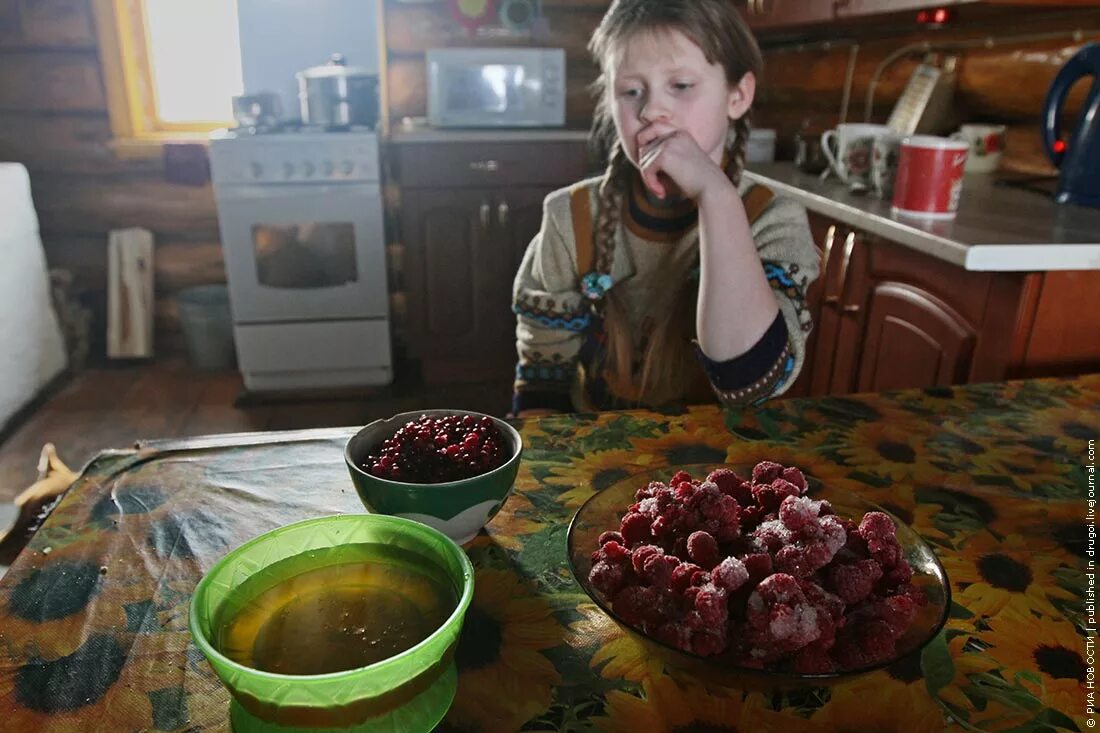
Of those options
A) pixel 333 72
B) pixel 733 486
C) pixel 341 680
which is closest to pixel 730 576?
→ pixel 733 486

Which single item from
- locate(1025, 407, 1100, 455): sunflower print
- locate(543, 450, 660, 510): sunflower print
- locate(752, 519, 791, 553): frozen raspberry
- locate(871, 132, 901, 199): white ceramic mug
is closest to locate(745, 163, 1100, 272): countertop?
locate(871, 132, 901, 199): white ceramic mug

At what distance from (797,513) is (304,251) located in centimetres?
261

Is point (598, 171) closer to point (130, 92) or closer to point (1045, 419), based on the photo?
point (130, 92)

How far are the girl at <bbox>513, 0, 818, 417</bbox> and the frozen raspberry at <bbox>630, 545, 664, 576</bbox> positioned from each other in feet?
1.71

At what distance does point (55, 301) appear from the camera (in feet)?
10.1

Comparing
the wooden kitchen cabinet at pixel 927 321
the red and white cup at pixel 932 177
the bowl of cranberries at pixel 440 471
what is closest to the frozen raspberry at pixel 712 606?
the bowl of cranberries at pixel 440 471

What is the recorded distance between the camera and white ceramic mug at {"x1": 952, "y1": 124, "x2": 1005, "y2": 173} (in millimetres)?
2027

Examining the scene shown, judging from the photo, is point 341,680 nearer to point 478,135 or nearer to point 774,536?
point 774,536

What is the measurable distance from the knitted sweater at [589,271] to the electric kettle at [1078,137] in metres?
0.82

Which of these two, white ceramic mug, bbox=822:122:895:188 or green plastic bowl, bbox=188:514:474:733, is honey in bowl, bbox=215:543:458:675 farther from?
white ceramic mug, bbox=822:122:895:188

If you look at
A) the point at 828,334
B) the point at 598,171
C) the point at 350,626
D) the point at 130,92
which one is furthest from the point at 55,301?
the point at 350,626

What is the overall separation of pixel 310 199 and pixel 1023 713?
268cm

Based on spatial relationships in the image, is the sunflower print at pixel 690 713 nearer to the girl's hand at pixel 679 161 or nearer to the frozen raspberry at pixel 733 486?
the frozen raspberry at pixel 733 486

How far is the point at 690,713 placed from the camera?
0.50 metres
